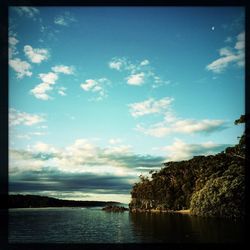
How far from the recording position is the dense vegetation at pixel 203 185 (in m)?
35.1

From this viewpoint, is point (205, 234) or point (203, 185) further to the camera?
point (203, 185)

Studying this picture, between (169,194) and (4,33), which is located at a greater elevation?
(4,33)

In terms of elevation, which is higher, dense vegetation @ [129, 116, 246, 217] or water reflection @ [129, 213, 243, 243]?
dense vegetation @ [129, 116, 246, 217]

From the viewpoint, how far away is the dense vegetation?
35125mm

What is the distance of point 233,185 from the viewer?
115 ft

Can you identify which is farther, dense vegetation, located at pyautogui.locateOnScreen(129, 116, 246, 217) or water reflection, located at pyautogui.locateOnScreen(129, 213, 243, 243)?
dense vegetation, located at pyautogui.locateOnScreen(129, 116, 246, 217)

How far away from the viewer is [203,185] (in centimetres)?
4325

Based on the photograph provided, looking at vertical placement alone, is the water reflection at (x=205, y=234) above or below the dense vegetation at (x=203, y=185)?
below

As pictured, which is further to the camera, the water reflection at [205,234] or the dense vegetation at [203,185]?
the dense vegetation at [203,185]

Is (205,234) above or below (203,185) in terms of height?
below
